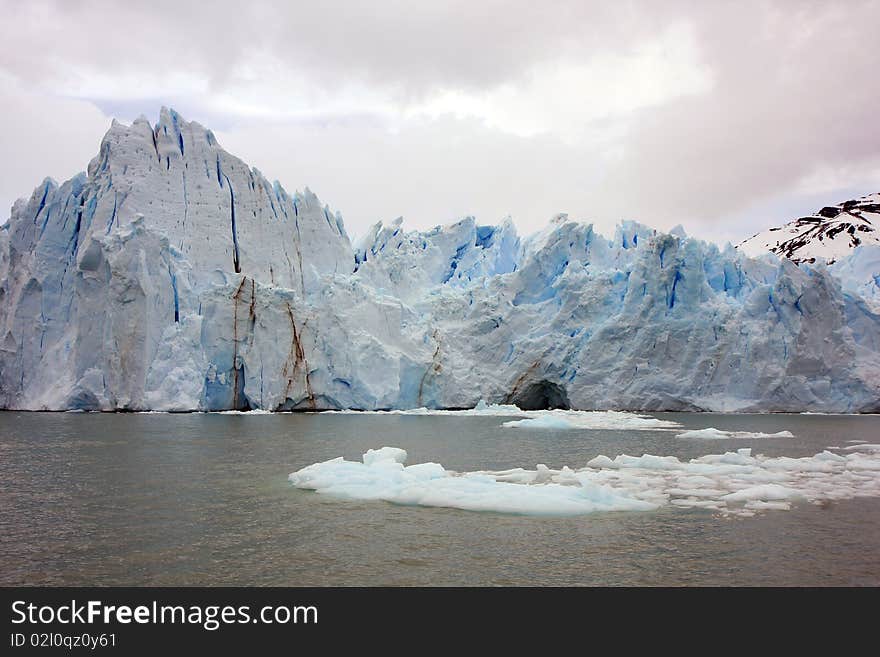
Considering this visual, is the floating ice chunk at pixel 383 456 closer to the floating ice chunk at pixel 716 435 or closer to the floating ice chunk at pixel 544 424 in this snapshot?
the floating ice chunk at pixel 716 435

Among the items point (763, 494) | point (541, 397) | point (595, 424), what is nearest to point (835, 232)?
point (541, 397)

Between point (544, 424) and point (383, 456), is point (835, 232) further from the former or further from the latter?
point (383, 456)

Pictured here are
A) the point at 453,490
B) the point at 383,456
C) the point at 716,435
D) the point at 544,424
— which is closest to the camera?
the point at 453,490
